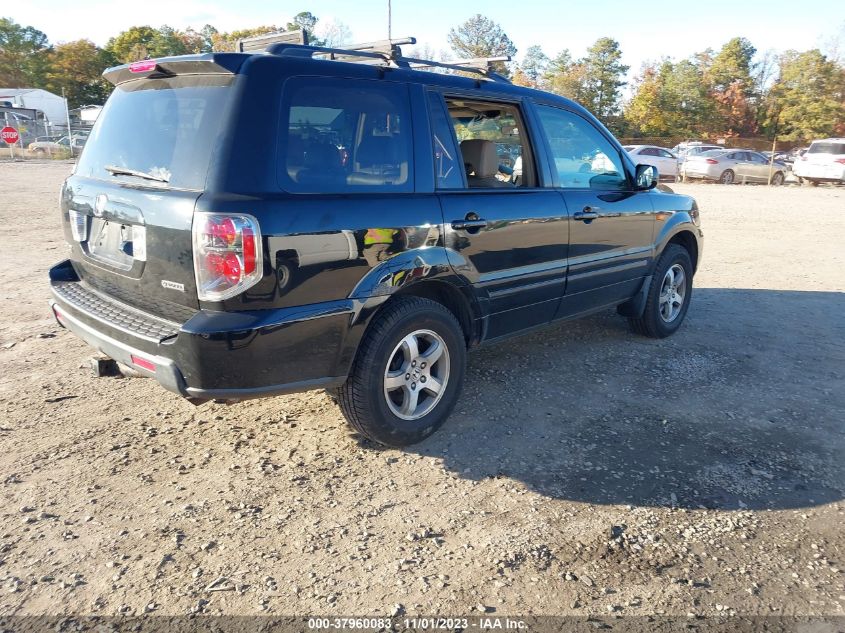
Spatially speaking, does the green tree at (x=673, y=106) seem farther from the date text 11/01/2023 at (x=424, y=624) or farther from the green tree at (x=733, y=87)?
the date text 11/01/2023 at (x=424, y=624)

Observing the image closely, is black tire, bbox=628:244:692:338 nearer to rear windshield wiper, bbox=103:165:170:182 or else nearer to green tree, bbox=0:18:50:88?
rear windshield wiper, bbox=103:165:170:182

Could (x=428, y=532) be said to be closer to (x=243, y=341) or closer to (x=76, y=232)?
(x=243, y=341)

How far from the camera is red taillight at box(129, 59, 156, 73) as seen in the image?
323 centimetres

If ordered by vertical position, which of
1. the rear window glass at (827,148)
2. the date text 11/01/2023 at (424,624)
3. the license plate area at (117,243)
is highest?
the rear window glass at (827,148)

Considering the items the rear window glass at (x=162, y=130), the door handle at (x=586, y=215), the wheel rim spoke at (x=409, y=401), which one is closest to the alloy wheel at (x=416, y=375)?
the wheel rim spoke at (x=409, y=401)

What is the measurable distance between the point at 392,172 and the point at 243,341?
1222mm

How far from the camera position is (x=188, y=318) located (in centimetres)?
292

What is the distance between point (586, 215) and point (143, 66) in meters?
2.91

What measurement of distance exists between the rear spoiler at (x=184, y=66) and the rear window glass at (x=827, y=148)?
89.6ft

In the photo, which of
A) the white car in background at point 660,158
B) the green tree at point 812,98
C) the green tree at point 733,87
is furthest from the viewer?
the green tree at point 733,87

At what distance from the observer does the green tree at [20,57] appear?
71750mm

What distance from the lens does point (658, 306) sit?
5543mm

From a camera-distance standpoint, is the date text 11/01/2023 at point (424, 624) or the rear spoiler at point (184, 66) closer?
the date text 11/01/2023 at point (424, 624)

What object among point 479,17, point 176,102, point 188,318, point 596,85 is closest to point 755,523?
point 188,318
